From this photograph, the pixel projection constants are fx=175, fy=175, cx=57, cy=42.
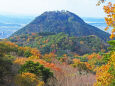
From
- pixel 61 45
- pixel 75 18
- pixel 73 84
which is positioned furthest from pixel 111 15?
pixel 75 18

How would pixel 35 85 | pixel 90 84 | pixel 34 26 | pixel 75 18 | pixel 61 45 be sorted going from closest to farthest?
pixel 35 85 < pixel 90 84 < pixel 61 45 < pixel 34 26 < pixel 75 18

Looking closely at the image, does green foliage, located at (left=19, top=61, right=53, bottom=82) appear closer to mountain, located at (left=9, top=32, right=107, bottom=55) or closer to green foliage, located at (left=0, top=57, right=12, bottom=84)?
green foliage, located at (left=0, top=57, right=12, bottom=84)

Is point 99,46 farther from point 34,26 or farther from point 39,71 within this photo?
point 39,71

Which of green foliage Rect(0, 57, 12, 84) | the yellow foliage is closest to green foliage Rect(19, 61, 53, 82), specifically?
green foliage Rect(0, 57, 12, 84)

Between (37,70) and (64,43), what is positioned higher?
(64,43)

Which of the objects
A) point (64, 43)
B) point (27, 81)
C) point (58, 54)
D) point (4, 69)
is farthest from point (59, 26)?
point (27, 81)

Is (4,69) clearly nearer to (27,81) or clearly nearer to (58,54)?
(27,81)

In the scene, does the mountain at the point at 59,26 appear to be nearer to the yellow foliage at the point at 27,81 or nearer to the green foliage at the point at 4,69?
the green foliage at the point at 4,69
